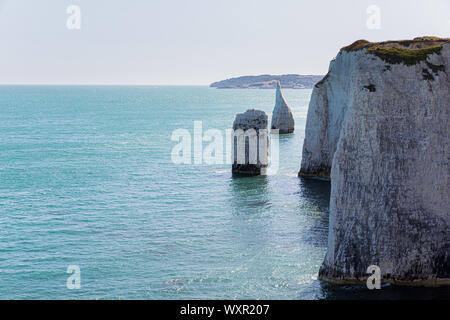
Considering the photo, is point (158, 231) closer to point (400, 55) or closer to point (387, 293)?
point (387, 293)

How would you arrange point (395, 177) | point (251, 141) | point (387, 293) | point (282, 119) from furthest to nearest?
point (282, 119) → point (251, 141) → point (395, 177) → point (387, 293)

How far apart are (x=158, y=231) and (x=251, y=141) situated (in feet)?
70.9

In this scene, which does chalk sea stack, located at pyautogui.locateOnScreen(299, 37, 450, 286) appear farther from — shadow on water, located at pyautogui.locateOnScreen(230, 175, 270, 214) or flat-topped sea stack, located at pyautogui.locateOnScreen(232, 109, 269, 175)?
flat-topped sea stack, located at pyautogui.locateOnScreen(232, 109, 269, 175)

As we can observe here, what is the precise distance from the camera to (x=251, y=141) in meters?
55.7

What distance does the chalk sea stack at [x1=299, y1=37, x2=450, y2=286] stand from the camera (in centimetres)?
2511

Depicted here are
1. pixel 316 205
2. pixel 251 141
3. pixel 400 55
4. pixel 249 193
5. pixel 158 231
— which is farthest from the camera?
pixel 251 141

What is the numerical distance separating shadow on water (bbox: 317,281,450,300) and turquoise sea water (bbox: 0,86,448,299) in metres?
0.09

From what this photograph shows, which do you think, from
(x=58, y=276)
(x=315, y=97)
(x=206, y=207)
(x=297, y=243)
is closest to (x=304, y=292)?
(x=297, y=243)

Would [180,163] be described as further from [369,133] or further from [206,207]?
[369,133]

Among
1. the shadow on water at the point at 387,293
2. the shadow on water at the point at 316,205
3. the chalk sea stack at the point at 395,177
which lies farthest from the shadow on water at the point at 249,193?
the shadow on water at the point at 387,293

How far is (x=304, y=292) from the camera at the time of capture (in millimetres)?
25766

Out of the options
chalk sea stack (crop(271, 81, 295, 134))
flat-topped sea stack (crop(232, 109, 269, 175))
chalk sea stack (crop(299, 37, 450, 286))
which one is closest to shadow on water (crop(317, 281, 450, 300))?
chalk sea stack (crop(299, 37, 450, 286))

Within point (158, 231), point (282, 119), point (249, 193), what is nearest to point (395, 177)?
point (158, 231)
